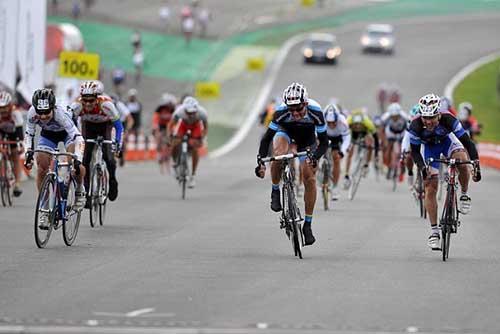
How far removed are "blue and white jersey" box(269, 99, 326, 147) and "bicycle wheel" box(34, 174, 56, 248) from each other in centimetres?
248

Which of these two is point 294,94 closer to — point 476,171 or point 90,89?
point 476,171

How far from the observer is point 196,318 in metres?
10.4

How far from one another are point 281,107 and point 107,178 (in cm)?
399

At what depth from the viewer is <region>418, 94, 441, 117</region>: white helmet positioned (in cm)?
1469

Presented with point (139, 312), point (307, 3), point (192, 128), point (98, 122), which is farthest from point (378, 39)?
point (139, 312)

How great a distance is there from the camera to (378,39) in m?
79.4

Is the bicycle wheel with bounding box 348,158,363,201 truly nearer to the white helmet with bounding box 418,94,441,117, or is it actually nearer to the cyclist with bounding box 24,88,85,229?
the cyclist with bounding box 24,88,85,229

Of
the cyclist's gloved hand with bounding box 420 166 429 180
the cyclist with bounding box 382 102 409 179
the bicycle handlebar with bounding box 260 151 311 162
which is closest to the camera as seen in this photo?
the bicycle handlebar with bounding box 260 151 311 162

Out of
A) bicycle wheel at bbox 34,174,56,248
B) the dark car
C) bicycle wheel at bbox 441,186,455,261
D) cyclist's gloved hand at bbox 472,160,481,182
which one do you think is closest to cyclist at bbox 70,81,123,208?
bicycle wheel at bbox 34,174,56,248

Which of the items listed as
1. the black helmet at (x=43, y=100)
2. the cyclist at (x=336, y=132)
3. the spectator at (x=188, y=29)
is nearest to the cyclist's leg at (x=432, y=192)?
the black helmet at (x=43, y=100)

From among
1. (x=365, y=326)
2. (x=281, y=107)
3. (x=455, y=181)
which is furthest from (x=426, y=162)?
(x=365, y=326)

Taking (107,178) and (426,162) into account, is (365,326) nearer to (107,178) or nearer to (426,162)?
(426,162)

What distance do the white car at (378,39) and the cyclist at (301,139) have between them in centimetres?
6407

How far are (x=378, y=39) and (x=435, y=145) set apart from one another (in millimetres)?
64519
